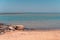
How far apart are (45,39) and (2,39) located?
6.29 feet

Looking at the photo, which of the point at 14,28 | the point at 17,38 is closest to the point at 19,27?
the point at 14,28

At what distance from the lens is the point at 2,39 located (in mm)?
7109

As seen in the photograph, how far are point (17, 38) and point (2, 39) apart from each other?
703 millimetres

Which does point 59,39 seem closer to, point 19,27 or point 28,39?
point 28,39

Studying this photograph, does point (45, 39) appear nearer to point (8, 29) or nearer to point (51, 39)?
point (51, 39)

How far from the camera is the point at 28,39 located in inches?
284

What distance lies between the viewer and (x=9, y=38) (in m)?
7.34

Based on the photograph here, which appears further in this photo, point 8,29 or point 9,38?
point 8,29

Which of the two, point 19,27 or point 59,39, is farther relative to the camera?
point 19,27

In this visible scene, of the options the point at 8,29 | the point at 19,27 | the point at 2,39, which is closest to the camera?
the point at 2,39

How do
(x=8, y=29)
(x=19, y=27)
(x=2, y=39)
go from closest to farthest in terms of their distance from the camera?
(x=2, y=39) → (x=8, y=29) → (x=19, y=27)

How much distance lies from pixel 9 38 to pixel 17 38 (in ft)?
1.19

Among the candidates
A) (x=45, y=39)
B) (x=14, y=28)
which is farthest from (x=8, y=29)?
(x=45, y=39)

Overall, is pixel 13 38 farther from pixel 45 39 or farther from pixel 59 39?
pixel 59 39
